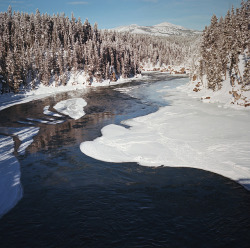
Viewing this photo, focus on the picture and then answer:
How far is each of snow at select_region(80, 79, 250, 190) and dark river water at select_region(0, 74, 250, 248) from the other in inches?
37.3

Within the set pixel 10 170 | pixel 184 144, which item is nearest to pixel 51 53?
pixel 10 170

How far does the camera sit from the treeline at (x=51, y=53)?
54931mm

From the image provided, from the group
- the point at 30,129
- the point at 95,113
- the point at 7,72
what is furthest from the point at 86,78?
the point at 30,129

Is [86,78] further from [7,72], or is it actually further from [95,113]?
[95,113]

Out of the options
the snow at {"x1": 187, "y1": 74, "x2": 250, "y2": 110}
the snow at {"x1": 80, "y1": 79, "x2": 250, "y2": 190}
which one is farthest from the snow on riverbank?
the snow at {"x1": 187, "y1": 74, "x2": 250, "y2": 110}

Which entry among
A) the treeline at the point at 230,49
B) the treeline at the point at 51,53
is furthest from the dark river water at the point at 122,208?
the treeline at the point at 51,53

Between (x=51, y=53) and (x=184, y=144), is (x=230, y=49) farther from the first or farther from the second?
(x=51, y=53)

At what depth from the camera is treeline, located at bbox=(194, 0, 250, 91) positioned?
36.6 metres

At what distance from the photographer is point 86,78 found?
2739 inches

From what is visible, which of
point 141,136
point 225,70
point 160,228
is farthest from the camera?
point 225,70

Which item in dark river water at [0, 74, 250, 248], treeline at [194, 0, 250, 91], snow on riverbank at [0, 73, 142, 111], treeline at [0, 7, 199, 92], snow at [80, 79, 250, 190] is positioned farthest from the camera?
treeline at [0, 7, 199, 92]

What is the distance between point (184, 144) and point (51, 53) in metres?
70.8

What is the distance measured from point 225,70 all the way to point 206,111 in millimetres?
18802

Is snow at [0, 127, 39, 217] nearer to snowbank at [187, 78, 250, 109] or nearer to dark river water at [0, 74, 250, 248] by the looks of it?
dark river water at [0, 74, 250, 248]
